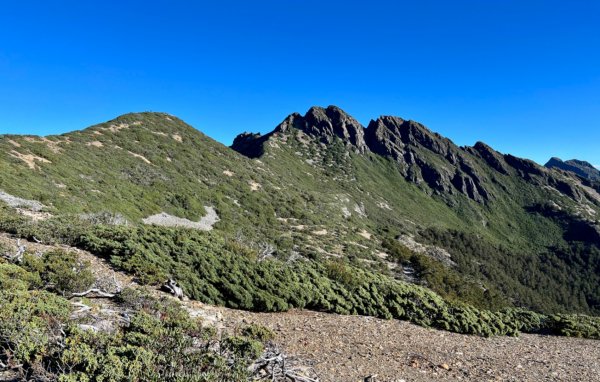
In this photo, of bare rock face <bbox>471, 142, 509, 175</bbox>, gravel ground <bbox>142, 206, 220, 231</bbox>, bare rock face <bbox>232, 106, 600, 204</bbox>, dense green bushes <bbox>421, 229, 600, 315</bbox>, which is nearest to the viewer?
gravel ground <bbox>142, 206, 220, 231</bbox>

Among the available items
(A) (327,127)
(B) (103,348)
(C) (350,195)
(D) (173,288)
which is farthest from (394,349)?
(A) (327,127)

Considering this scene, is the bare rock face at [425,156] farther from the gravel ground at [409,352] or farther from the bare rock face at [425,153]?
the gravel ground at [409,352]

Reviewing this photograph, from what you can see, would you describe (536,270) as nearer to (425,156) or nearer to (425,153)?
(425,156)

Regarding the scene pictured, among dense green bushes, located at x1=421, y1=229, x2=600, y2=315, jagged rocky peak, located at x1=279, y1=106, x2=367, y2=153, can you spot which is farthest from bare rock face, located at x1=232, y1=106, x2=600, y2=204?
dense green bushes, located at x1=421, y1=229, x2=600, y2=315

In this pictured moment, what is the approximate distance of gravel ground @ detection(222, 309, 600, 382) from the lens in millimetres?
8609

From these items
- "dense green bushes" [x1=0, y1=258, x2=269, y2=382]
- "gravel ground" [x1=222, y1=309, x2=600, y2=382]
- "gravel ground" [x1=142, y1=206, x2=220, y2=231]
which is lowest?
"gravel ground" [x1=222, y1=309, x2=600, y2=382]

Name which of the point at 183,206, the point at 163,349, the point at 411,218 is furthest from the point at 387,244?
the point at 411,218

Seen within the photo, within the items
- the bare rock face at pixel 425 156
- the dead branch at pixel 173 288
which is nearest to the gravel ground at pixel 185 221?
the dead branch at pixel 173 288

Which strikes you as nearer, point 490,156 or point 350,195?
point 350,195

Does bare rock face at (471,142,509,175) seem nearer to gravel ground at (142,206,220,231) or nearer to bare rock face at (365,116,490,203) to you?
bare rock face at (365,116,490,203)

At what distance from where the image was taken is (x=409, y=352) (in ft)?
32.9

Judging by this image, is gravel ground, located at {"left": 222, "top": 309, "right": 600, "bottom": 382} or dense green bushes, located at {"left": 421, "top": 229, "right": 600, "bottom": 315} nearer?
gravel ground, located at {"left": 222, "top": 309, "right": 600, "bottom": 382}

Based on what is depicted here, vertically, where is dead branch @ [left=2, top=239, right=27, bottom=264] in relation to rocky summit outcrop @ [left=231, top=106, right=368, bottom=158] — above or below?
below

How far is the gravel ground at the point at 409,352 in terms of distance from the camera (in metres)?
8.61
